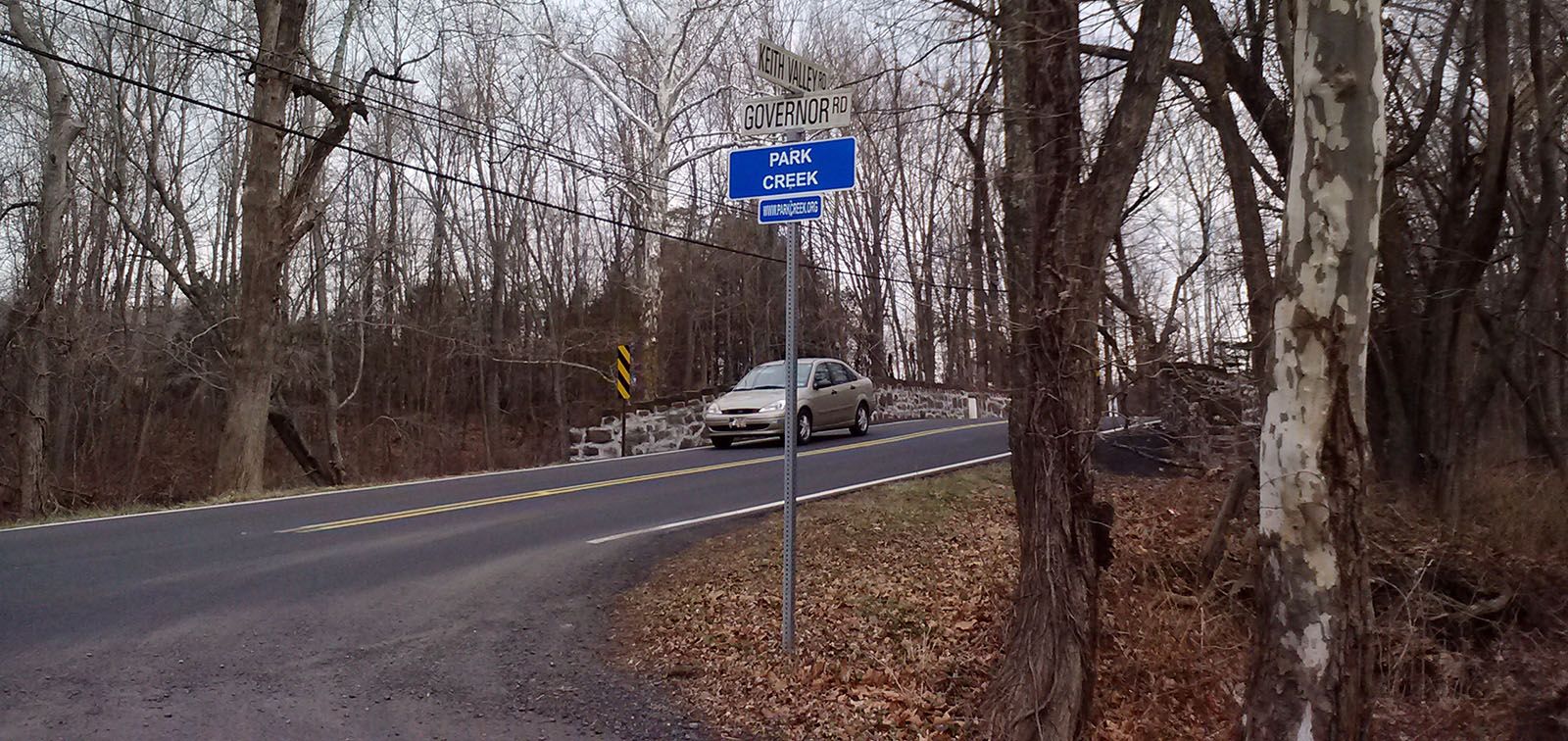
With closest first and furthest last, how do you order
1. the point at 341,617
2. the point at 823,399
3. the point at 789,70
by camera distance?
1. the point at 789,70
2. the point at 341,617
3. the point at 823,399

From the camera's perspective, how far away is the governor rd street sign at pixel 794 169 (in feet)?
17.9

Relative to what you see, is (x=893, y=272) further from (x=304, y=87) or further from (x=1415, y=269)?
(x=1415, y=269)

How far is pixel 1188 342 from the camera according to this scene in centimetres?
745

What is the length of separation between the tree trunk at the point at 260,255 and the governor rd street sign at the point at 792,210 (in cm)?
1376

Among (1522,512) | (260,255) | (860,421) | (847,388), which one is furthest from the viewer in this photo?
(860,421)

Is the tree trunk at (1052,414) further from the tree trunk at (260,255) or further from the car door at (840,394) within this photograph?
the tree trunk at (260,255)

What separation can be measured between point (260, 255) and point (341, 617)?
39.8 feet

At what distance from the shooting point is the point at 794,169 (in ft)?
18.4

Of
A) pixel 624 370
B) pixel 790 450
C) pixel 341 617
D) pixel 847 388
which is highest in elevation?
pixel 624 370

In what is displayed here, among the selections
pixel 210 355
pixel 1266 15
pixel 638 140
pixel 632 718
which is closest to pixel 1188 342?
pixel 1266 15

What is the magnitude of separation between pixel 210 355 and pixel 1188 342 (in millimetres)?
29421

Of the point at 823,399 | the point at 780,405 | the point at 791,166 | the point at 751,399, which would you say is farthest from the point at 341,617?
the point at 823,399

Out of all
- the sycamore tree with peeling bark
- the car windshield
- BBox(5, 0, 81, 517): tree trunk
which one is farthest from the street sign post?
BBox(5, 0, 81, 517): tree trunk

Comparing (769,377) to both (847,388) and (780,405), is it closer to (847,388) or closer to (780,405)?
(780,405)
